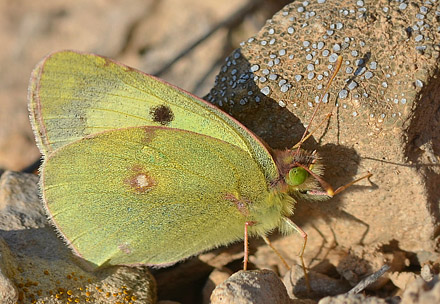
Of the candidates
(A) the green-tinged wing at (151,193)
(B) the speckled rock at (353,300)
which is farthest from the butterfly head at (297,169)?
(B) the speckled rock at (353,300)

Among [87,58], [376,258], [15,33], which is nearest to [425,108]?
[376,258]

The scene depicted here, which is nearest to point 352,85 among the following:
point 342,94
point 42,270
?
point 342,94

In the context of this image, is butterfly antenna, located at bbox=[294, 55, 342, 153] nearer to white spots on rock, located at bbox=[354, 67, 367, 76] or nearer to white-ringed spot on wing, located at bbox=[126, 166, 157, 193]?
white spots on rock, located at bbox=[354, 67, 367, 76]

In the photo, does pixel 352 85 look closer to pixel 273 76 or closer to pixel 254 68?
pixel 273 76

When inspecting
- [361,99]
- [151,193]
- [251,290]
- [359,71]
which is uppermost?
[359,71]

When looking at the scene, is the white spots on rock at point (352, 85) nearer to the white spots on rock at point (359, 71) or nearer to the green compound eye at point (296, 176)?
the white spots on rock at point (359, 71)

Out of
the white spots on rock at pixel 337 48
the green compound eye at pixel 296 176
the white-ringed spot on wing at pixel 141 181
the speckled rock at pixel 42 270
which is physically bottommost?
the speckled rock at pixel 42 270

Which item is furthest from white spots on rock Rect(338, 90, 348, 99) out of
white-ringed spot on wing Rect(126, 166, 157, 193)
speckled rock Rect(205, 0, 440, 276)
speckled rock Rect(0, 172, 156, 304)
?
speckled rock Rect(0, 172, 156, 304)
